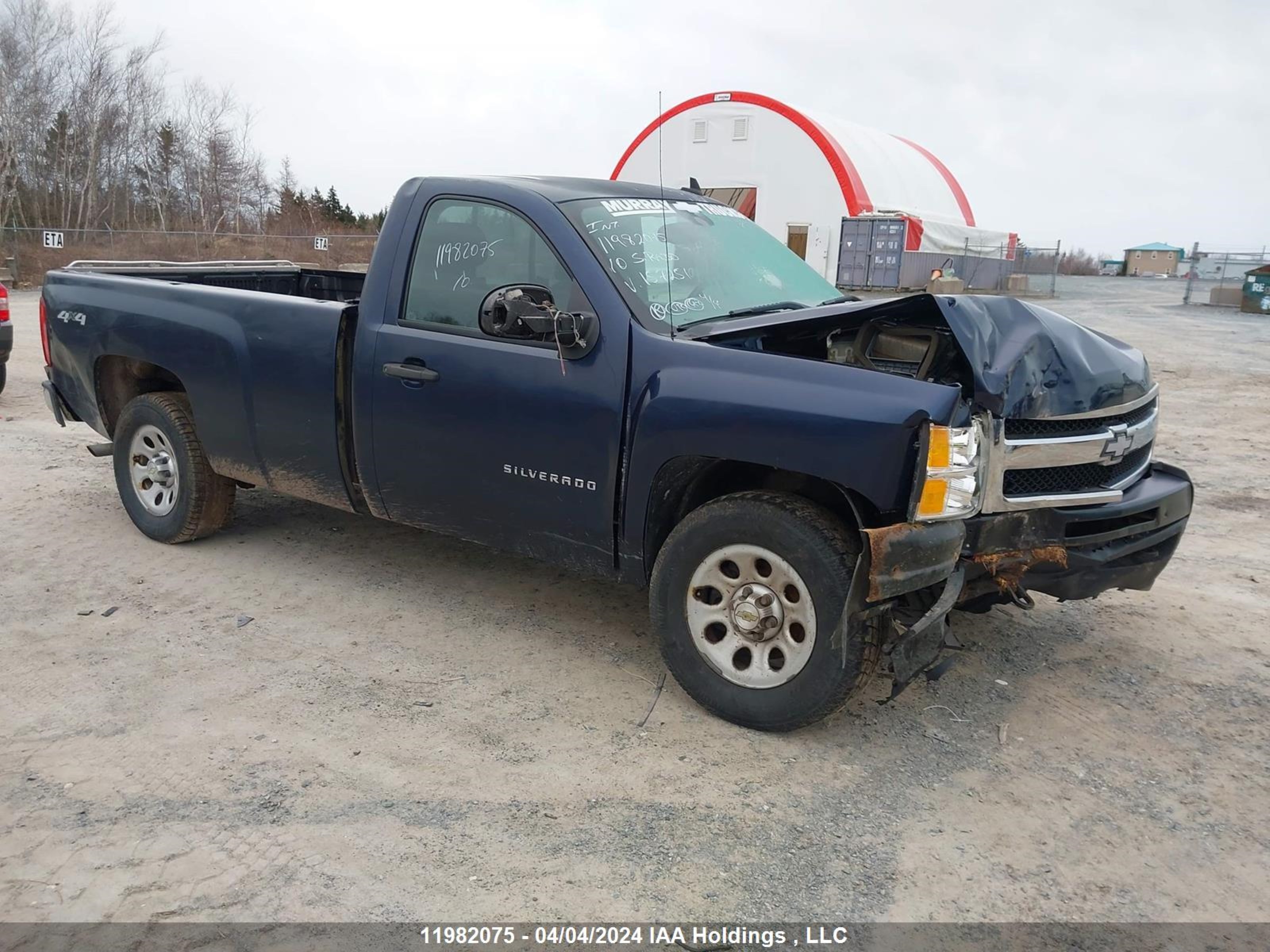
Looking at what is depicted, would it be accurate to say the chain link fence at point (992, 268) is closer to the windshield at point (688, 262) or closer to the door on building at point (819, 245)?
the door on building at point (819, 245)

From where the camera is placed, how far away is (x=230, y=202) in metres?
42.4

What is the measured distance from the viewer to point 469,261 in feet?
14.2

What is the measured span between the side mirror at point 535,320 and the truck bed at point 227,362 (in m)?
0.91

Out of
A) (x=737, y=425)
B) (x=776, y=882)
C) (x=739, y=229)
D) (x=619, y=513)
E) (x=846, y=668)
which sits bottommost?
(x=776, y=882)

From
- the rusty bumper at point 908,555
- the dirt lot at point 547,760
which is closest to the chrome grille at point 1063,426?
the rusty bumper at point 908,555

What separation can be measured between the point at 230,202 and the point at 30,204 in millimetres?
8579

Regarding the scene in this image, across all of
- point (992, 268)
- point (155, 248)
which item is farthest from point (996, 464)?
point (992, 268)

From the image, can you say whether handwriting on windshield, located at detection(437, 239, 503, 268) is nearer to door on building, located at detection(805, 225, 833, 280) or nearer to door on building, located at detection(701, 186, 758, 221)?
door on building, located at detection(805, 225, 833, 280)

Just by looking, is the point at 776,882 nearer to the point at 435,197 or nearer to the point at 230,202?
the point at 435,197

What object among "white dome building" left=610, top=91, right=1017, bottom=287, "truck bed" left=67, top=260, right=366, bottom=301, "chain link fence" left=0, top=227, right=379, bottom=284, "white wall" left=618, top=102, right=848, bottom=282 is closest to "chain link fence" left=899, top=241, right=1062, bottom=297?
"white dome building" left=610, top=91, right=1017, bottom=287

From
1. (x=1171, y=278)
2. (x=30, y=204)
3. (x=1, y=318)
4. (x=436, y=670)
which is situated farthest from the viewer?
(x=1171, y=278)

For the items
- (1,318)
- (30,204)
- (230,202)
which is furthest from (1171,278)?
(1,318)

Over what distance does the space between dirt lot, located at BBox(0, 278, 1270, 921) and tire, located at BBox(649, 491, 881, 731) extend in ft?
0.60

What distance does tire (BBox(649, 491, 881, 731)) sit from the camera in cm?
342
